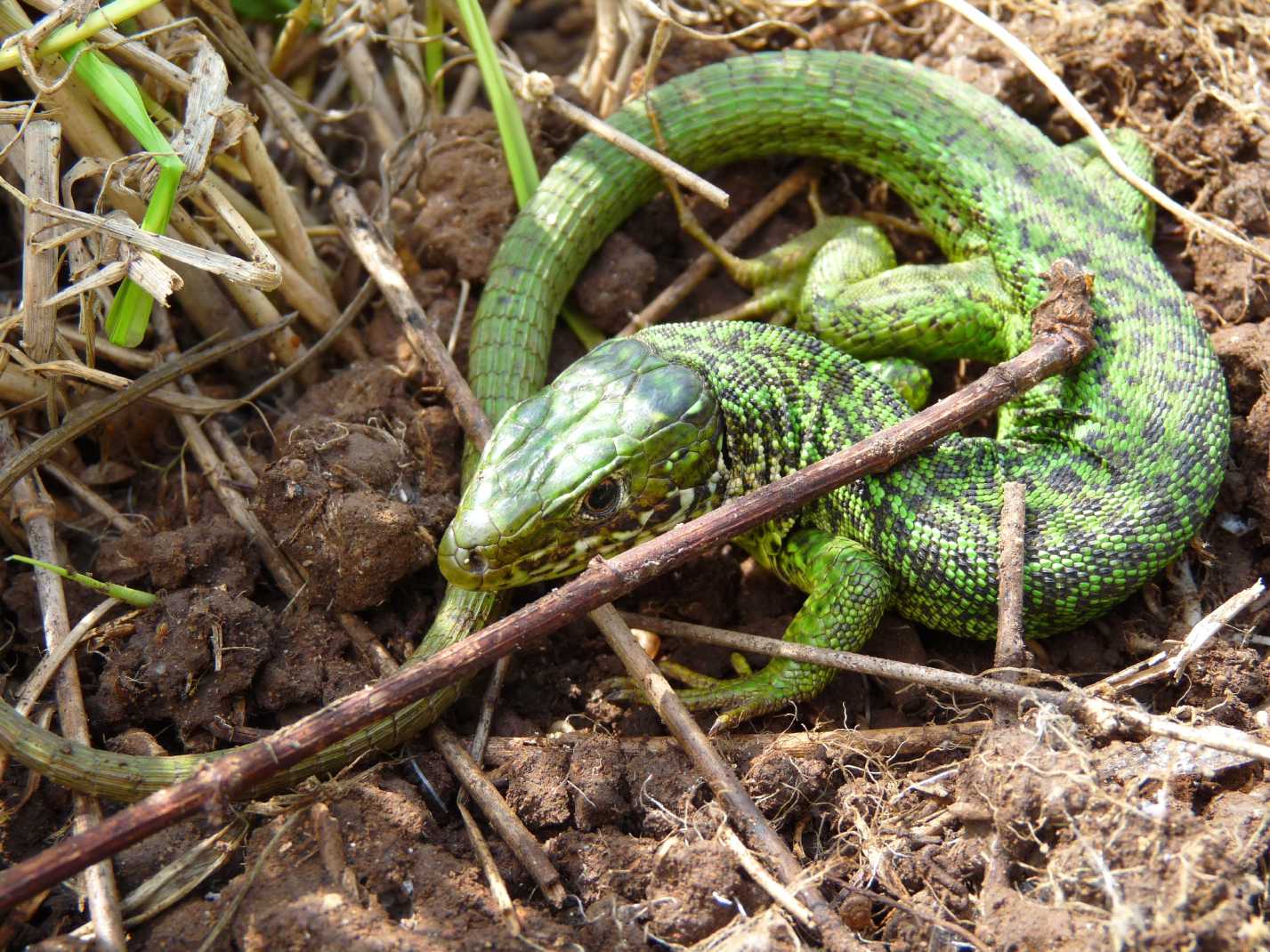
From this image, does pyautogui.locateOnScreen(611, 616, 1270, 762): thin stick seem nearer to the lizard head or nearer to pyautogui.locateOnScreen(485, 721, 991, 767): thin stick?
pyautogui.locateOnScreen(485, 721, 991, 767): thin stick

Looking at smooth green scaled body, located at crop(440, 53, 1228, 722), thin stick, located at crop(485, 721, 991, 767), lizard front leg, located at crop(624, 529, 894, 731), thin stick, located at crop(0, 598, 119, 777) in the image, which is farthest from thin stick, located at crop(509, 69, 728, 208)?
thin stick, located at crop(0, 598, 119, 777)

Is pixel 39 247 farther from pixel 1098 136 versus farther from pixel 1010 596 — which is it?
pixel 1098 136

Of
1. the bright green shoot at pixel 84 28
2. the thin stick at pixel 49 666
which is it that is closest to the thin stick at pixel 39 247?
the bright green shoot at pixel 84 28

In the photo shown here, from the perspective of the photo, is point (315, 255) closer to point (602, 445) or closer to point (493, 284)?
point (493, 284)

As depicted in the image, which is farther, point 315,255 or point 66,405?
point 315,255

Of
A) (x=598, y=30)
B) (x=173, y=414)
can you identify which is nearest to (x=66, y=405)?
(x=173, y=414)

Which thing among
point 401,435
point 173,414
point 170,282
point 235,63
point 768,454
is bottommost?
point 768,454

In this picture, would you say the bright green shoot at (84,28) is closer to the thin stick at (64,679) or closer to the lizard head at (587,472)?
the thin stick at (64,679)
